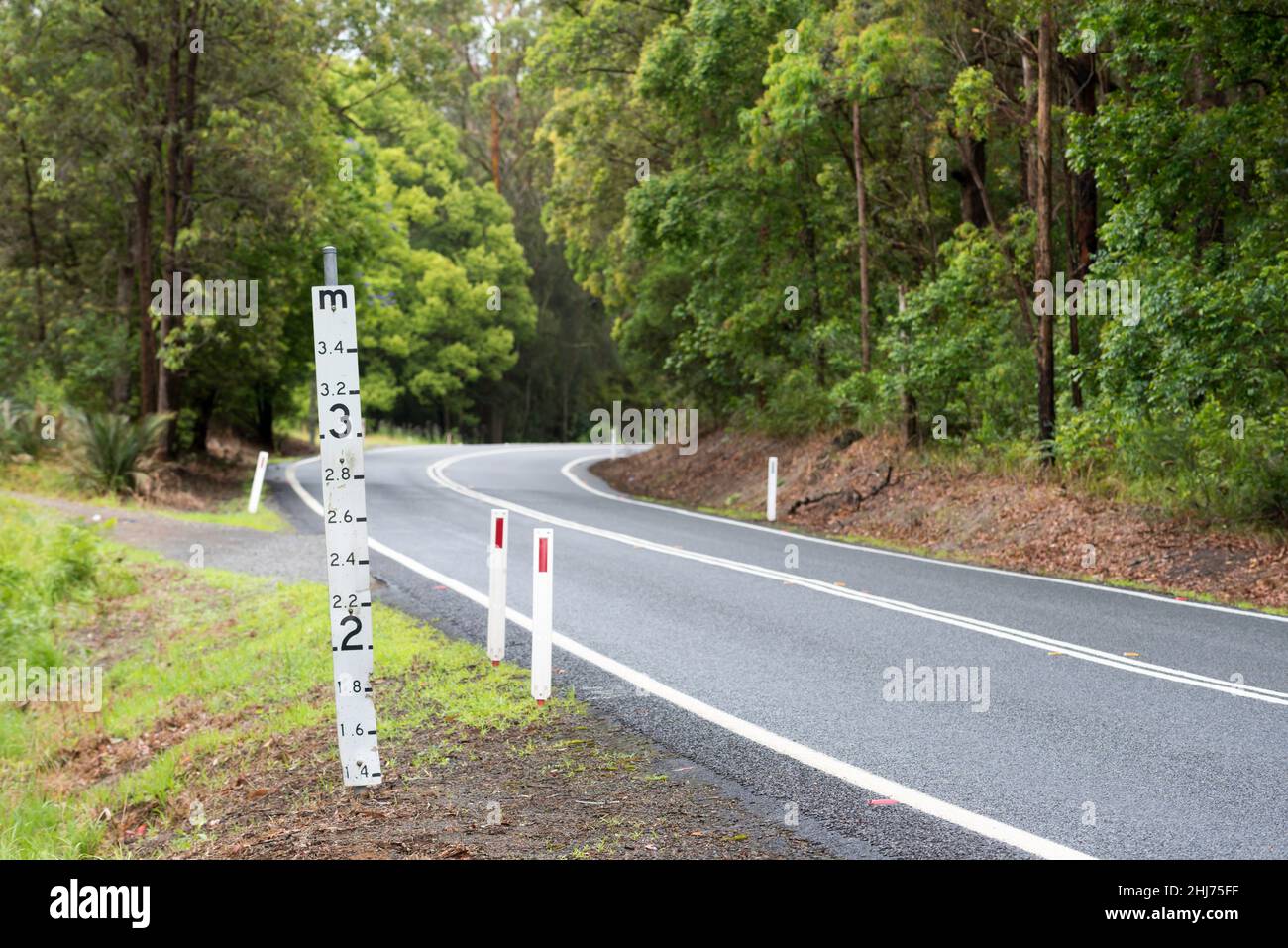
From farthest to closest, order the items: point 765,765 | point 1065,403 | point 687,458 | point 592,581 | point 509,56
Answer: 1. point 509,56
2. point 687,458
3. point 1065,403
4. point 592,581
5. point 765,765

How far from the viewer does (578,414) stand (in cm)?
6488

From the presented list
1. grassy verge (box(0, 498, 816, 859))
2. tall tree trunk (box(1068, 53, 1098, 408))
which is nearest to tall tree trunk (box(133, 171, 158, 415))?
grassy verge (box(0, 498, 816, 859))

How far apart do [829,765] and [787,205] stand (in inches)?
786

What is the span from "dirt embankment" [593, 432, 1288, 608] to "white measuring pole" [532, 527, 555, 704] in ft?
25.2

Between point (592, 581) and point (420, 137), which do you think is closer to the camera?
point (592, 581)

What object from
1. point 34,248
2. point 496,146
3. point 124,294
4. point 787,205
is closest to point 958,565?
point 787,205

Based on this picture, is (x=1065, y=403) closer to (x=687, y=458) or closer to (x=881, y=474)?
(x=881, y=474)

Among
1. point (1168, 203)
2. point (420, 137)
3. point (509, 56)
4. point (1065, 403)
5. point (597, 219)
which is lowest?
point (1065, 403)

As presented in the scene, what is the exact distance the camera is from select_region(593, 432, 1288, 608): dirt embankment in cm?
1286

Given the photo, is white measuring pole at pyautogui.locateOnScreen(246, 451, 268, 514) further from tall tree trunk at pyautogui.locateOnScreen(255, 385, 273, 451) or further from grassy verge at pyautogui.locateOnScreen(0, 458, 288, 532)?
tall tree trunk at pyautogui.locateOnScreen(255, 385, 273, 451)

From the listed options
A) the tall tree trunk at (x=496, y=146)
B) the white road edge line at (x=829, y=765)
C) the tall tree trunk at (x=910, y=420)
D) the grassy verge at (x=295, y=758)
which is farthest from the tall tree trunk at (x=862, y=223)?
the tall tree trunk at (x=496, y=146)

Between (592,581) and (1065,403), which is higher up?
(1065,403)
